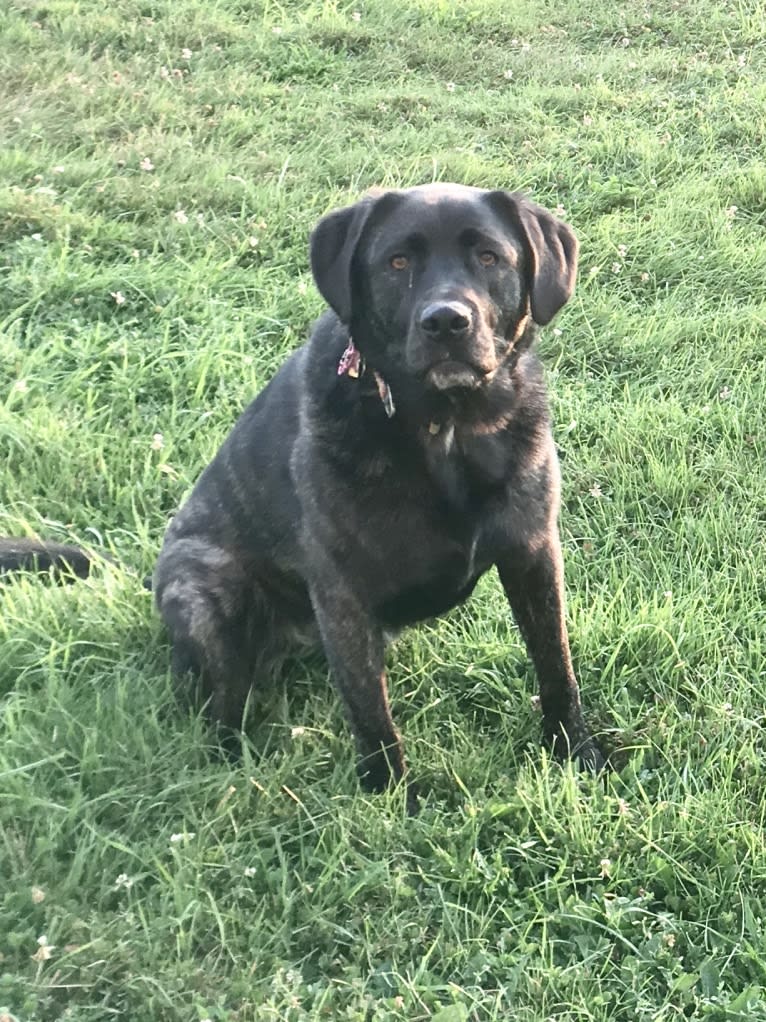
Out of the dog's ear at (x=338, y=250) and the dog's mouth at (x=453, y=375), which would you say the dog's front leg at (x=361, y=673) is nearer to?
the dog's mouth at (x=453, y=375)

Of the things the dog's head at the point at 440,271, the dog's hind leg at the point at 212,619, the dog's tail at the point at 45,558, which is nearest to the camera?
the dog's head at the point at 440,271

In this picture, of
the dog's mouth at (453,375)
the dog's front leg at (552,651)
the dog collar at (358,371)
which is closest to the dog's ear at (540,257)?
the dog's mouth at (453,375)

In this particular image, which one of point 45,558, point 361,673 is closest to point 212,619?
point 361,673

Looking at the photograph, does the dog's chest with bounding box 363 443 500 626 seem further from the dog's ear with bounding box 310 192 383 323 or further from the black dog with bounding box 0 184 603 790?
the dog's ear with bounding box 310 192 383 323

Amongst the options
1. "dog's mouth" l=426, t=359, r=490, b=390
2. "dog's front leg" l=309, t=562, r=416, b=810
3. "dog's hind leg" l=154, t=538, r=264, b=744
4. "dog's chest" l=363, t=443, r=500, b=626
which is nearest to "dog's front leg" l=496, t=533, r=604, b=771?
"dog's chest" l=363, t=443, r=500, b=626

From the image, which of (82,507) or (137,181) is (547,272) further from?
(137,181)

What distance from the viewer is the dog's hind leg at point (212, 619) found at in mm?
2688

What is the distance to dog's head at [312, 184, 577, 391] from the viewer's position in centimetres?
223

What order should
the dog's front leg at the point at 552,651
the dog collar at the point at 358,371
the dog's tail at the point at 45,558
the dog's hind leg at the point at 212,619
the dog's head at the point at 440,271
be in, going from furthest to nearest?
the dog's tail at the point at 45,558 → the dog's hind leg at the point at 212,619 → the dog's front leg at the point at 552,651 → the dog collar at the point at 358,371 → the dog's head at the point at 440,271

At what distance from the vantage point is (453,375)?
2.22 m

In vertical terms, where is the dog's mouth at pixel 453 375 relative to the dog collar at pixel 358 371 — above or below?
above

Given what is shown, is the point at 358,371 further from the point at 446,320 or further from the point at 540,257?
the point at 540,257

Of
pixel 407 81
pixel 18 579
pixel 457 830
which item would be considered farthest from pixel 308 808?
pixel 407 81

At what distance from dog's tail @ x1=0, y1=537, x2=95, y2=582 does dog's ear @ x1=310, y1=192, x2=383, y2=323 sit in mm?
1239
